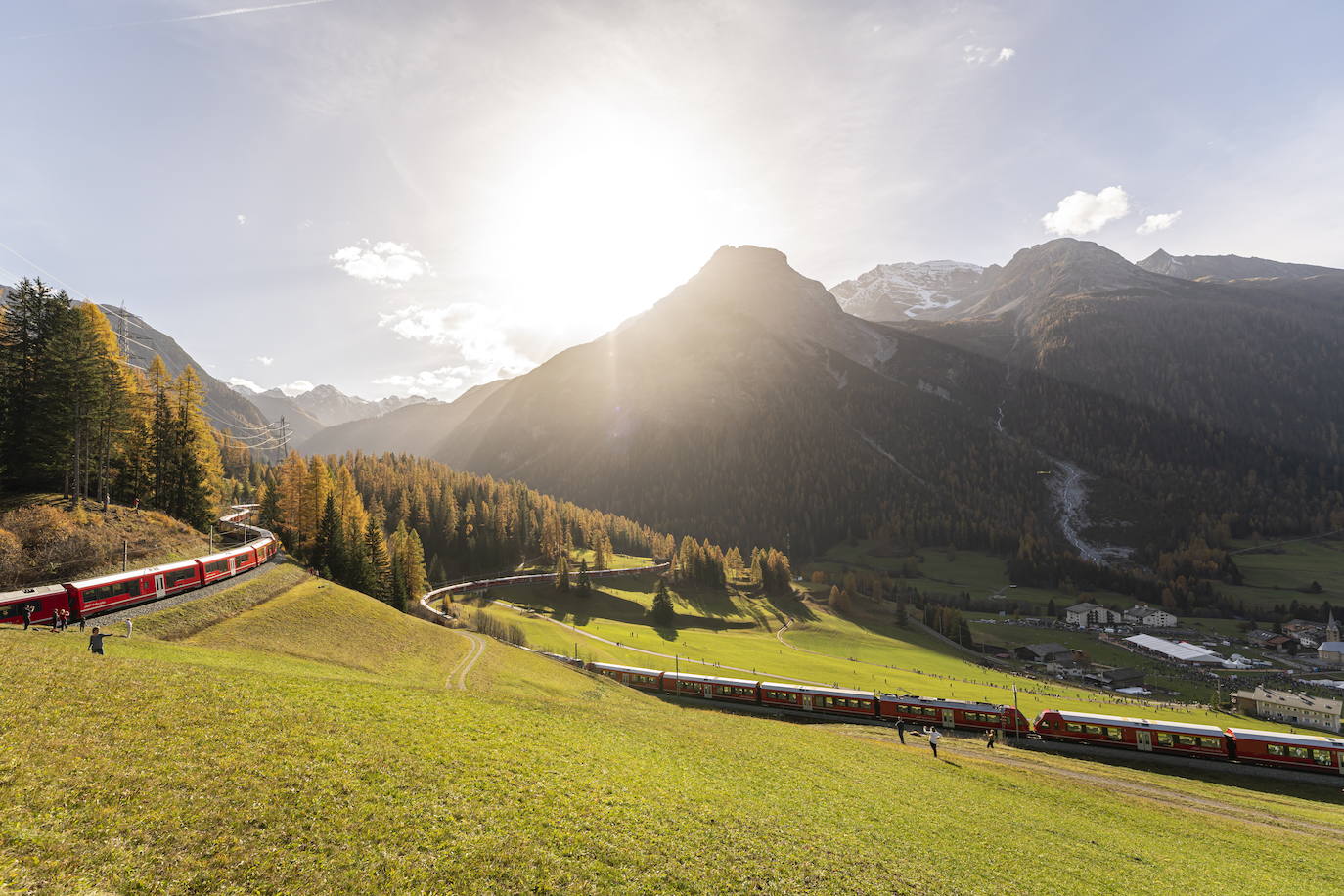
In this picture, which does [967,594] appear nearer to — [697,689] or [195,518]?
[697,689]

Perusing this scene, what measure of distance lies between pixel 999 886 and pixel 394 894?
17884mm

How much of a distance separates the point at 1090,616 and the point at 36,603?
8804 inches

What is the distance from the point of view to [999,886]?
56.5 ft

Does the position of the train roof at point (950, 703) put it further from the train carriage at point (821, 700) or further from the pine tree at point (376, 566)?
the pine tree at point (376, 566)

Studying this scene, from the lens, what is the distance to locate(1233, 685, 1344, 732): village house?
284 ft

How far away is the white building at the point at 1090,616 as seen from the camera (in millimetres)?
169000

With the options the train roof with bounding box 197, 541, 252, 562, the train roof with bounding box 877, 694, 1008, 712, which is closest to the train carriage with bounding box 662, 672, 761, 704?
the train roof with bounding box 877, 694, 1008, 712

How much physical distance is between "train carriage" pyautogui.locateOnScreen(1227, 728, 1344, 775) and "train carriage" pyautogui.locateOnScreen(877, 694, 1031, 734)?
14317 millimetres

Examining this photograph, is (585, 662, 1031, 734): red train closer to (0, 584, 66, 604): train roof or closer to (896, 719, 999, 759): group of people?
(896, 719, 999, 759): group of people

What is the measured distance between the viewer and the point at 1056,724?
46.6 meters

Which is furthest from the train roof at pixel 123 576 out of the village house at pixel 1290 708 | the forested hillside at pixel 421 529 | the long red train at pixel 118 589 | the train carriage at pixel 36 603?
the village house at pixel 1290 708

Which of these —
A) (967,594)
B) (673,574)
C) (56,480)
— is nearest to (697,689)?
(56,480)

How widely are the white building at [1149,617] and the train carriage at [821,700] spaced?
568ft

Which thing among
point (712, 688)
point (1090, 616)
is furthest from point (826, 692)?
point (1090, 616)
